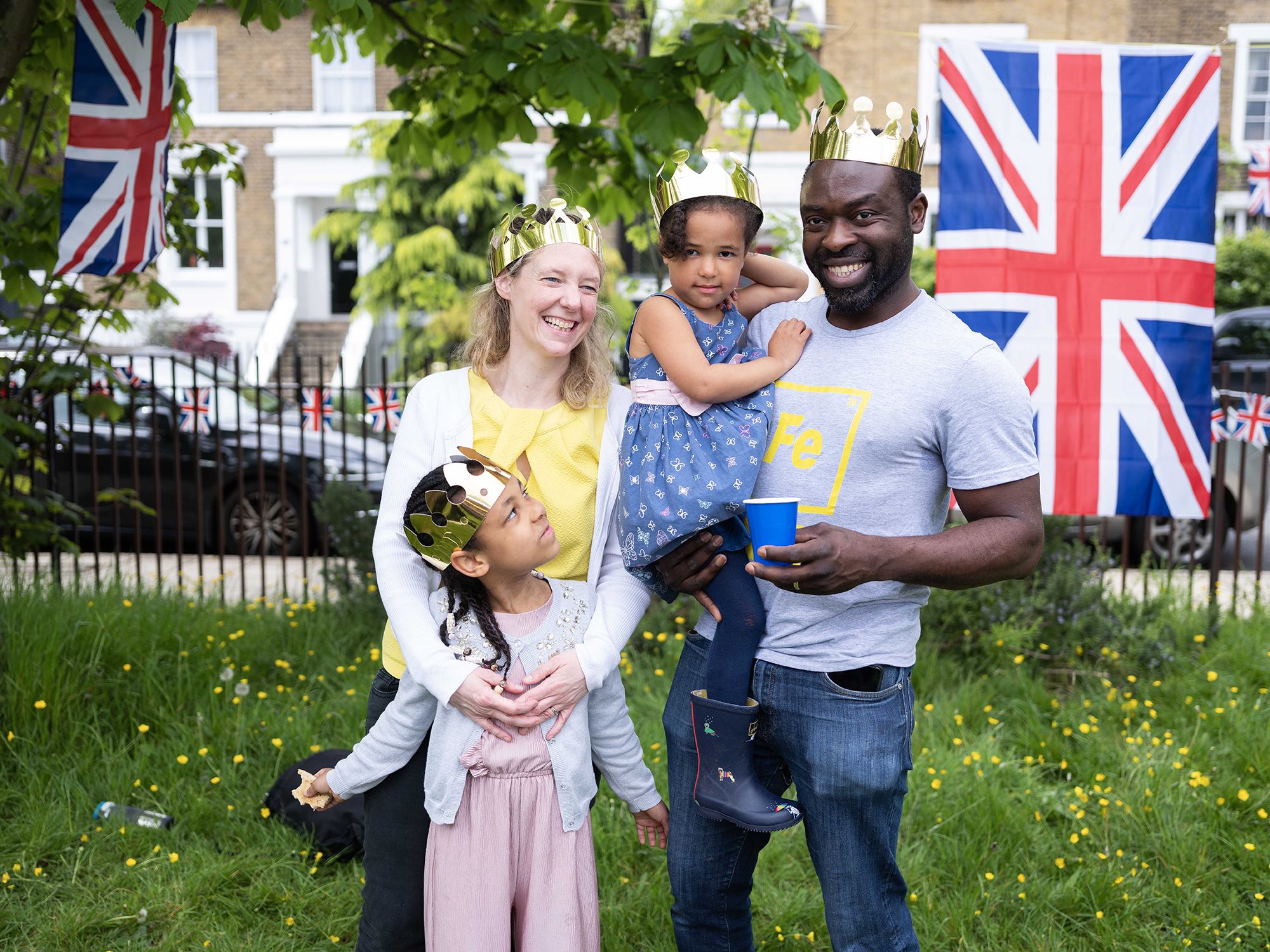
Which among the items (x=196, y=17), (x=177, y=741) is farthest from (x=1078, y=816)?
(x=196, y=17)

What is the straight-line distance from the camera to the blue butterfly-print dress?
230cm

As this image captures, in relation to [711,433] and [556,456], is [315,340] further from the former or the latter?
[711,433]

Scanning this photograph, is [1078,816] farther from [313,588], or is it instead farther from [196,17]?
[196,17]

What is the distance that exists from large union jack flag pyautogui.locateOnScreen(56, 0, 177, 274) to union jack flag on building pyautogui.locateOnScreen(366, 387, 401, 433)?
2.46 meters

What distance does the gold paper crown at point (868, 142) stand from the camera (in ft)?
7.24

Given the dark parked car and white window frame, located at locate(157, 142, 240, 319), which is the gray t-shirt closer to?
the dark parked car

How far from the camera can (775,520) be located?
2066 mm

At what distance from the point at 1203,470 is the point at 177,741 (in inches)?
172

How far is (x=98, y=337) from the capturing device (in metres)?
19.3

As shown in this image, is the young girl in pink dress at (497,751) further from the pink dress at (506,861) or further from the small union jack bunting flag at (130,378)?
the small union jack bunting flag at (130,378)

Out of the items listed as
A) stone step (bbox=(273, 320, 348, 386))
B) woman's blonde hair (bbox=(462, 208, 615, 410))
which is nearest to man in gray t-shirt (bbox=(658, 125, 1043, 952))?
woman's blonde hair (bbox=(462, 208, 615, 410))

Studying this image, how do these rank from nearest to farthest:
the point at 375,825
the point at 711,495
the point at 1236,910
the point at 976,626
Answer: the point at 711,495, the point at 375,825, the point at 1236,910, the point at 976,626

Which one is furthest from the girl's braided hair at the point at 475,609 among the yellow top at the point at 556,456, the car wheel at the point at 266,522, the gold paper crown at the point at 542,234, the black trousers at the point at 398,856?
the car wheel at the point at 266,522

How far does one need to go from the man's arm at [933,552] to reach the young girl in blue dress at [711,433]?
263 mm
